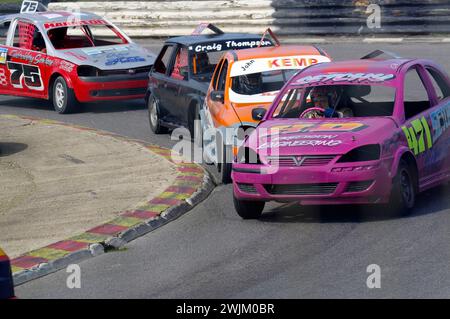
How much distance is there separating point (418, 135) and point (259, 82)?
3.18m

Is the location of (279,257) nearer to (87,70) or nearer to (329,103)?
(329,103)

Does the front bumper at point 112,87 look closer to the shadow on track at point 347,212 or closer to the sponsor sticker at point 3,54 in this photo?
the sponsor sticker at point 3,54

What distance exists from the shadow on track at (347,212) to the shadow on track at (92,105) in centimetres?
846

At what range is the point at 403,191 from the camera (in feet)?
33.2

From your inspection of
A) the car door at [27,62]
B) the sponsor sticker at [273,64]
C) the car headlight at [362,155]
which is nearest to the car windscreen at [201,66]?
the sponsor sticker at [273,64]

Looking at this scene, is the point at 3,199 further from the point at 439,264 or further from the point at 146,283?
the point at 439,264

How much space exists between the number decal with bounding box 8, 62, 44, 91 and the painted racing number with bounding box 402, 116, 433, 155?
969 centimetres

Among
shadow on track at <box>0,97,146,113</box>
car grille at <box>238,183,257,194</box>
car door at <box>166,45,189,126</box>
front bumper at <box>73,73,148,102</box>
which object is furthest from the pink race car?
shadow on track at <box>0,97,146,113</box>

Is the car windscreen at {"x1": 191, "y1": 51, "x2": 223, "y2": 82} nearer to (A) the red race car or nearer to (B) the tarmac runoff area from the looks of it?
(B) the tarmac runoff area

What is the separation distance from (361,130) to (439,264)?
2.01 m

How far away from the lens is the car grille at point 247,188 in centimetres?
1018

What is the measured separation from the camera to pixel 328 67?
11.5 metres

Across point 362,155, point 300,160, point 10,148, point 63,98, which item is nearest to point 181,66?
point 10,148

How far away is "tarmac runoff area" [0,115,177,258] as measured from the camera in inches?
412
